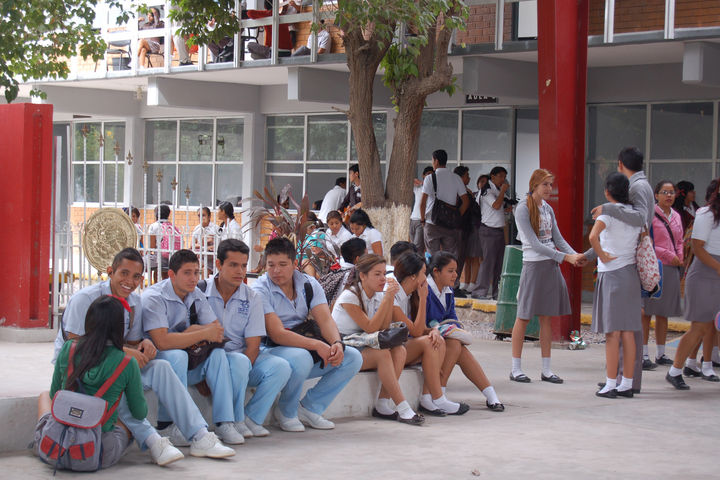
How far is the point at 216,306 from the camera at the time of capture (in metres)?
6.81

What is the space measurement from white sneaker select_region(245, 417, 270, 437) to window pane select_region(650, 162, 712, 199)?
397 inches

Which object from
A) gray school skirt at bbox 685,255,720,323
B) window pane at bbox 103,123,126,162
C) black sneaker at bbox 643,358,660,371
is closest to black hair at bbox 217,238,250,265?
gray school skirt at bbox 685,255,720,323

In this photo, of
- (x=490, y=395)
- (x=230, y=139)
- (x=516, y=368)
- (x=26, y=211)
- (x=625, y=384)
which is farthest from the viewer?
(x=230, y=139)

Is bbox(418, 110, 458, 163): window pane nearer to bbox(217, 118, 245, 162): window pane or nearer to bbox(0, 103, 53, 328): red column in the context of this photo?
bbox(217, 118, 245, 162): window pane

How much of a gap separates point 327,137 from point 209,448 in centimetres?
1462

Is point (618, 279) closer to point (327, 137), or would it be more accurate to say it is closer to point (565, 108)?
point (565, 108)

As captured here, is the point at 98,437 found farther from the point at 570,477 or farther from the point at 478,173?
the point at 478,173

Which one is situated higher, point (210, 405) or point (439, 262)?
point (439, 262)

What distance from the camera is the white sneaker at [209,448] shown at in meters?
6.06

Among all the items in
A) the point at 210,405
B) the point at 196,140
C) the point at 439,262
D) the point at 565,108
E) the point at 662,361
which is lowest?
the point at 662,361

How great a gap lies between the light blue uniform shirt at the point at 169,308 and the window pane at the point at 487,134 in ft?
36.2

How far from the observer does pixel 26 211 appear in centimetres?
952

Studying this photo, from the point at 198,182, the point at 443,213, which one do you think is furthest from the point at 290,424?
the point at 198,182

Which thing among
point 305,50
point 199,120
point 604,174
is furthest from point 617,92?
point 199,120
